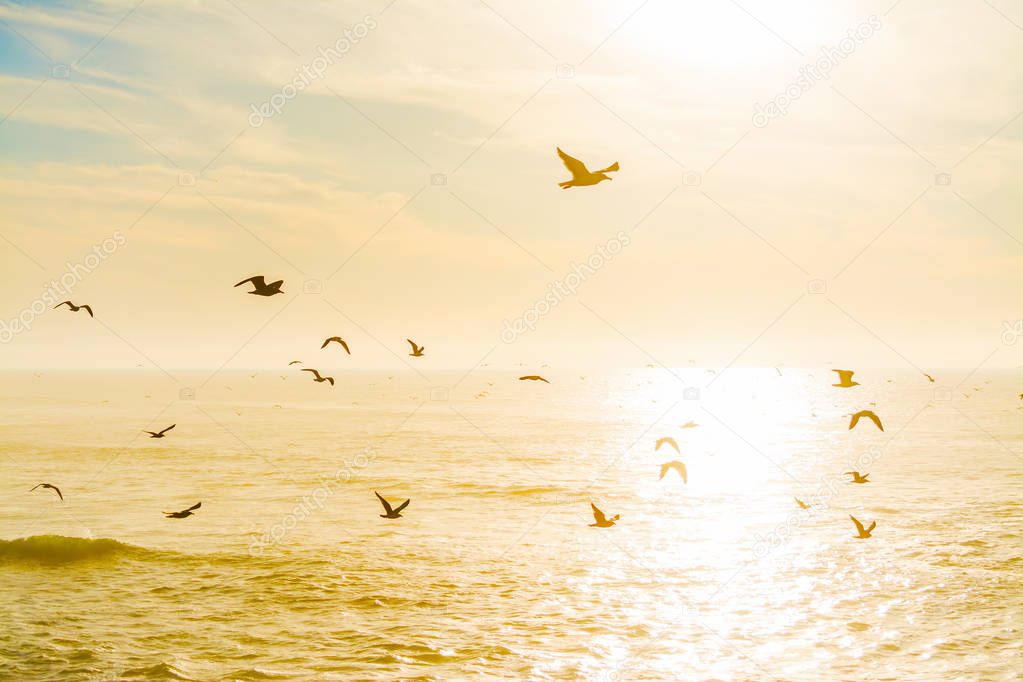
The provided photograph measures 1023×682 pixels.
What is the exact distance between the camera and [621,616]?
66.5ft

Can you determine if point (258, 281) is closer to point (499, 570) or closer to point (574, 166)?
point (574, 166)

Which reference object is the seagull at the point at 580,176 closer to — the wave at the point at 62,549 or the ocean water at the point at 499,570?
the ocean water at the point at 499,570

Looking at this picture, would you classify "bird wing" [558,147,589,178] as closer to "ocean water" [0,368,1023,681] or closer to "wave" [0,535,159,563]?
"ocean water" [0,368,1023,681]

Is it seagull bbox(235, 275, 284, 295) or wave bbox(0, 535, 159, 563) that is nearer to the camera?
seagull bbox(235, 275, 284, 295)

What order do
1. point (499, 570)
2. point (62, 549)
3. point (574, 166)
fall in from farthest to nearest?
point (62, 549) → point (499, 570) → point (574, 166)

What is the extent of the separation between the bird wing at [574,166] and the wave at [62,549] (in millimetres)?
21111

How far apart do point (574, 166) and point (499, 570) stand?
610 inches

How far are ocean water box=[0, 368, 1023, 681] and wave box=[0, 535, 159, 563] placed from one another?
128mm

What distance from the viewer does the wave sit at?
2539 cm

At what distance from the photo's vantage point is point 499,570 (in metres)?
24.4

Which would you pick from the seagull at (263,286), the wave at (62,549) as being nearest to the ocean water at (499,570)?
the wave at (62,549)

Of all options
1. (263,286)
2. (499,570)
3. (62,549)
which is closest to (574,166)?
(263,286)

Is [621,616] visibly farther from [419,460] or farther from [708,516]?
[419,460]

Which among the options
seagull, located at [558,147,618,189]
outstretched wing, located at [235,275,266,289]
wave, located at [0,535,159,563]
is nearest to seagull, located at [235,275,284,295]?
outstretched wing, located at [235,275,266,289]
